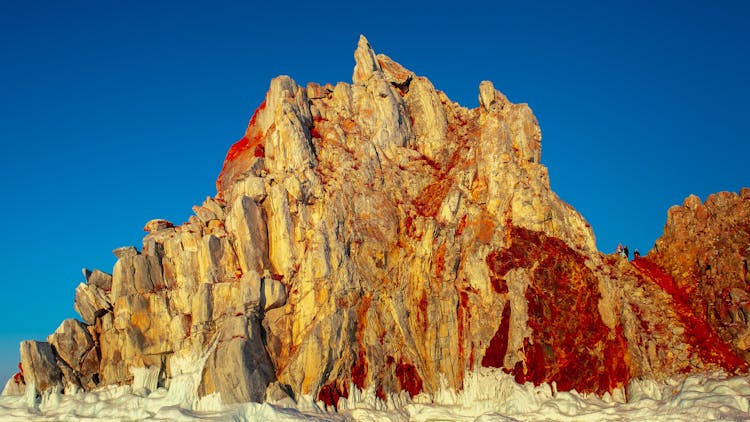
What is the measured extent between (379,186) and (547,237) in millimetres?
15267

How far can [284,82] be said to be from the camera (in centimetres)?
7712

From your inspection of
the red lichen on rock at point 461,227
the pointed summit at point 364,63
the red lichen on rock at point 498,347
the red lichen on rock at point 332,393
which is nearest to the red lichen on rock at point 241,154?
the pointed summit at point 364,63

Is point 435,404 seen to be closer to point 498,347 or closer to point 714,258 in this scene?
point 498,347

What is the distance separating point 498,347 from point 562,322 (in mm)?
5353

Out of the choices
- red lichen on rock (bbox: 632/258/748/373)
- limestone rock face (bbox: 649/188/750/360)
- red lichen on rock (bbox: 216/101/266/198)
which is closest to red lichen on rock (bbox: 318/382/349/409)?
red lichen on rock (bbox: 216/101/266/198)

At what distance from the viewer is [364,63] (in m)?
80.9

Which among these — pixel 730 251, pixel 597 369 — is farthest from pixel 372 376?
pixel 730 251

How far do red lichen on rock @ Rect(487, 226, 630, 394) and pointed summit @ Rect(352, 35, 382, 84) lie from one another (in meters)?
25.1

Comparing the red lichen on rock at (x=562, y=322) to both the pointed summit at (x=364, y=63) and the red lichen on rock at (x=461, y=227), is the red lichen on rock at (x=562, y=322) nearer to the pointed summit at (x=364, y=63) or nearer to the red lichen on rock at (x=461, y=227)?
the red lichen on rock at (x=461, y=227)

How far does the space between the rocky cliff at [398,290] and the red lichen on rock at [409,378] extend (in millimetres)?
110

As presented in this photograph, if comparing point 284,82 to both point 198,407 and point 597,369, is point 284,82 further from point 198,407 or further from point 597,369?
point 597,369

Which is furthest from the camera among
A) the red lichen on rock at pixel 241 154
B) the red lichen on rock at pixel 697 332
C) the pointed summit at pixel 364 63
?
the pointed summit at pixel 364 63

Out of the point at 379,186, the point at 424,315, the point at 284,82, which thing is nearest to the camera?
the point at 424,315

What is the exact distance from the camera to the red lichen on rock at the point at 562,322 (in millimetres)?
59406
